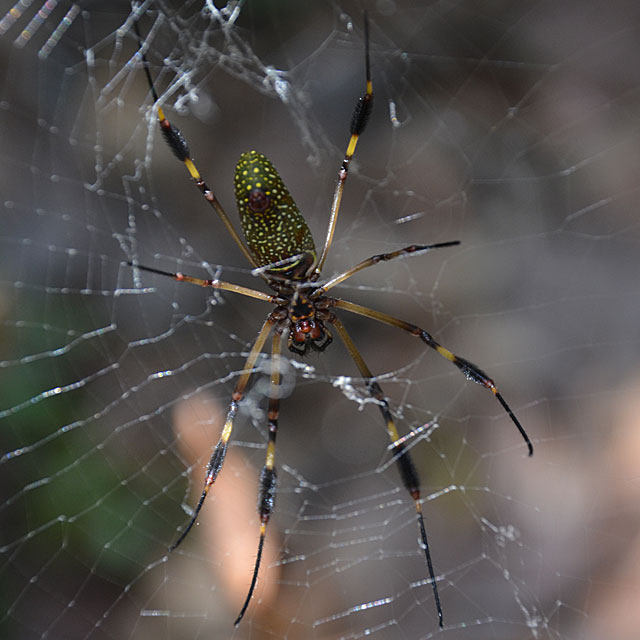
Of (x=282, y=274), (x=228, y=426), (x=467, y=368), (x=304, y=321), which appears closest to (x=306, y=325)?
(x=304, y=321)

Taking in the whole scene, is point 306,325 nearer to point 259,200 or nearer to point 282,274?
point 282,274

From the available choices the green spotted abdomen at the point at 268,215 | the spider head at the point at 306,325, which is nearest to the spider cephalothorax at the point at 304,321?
the spider head at the point at 306,325

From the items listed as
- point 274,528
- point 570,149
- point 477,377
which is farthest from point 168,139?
point 570,149

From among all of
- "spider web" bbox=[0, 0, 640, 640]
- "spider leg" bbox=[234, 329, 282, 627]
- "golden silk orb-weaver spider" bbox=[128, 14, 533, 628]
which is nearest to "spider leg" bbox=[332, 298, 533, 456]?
"golden silk orb-weaver spider" bbox=[128, 14, 533, 628]

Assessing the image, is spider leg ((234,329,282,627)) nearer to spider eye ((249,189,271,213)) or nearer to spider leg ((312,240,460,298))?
spider leg ((312,240,460,298))

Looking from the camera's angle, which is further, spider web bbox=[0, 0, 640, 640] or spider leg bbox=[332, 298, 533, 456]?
spider web bbox=[0, 0, 640, 640]

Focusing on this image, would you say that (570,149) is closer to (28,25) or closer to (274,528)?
(274,528)

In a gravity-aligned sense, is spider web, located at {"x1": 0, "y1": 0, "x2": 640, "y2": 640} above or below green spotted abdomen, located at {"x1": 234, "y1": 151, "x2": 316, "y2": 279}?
below
